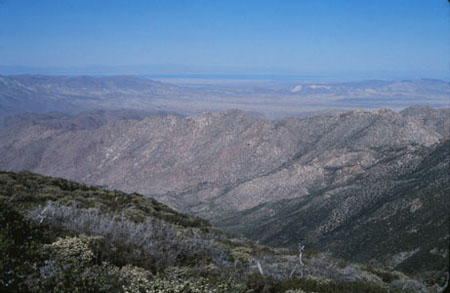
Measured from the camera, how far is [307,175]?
95.8 meters

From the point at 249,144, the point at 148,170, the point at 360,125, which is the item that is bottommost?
the point at 148,170

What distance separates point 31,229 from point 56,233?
3.80 ft

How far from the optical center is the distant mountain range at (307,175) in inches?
1738

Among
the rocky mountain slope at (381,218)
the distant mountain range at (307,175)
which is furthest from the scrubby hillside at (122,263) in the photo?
the rocky mountain slope at (381,218)

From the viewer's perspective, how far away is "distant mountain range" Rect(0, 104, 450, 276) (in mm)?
44156

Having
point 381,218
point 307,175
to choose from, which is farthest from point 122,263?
point 307,175

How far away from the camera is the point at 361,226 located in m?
50.6

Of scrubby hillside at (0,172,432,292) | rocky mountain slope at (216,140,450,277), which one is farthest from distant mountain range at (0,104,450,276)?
scrubby hillside at (0,172,432,292)

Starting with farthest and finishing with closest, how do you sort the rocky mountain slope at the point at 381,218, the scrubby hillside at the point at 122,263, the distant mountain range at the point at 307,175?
the distant mountain range at the point at 307,175, the rocky mountain slope at the point at 381,218, the scrubby hillside at the point at 122,263

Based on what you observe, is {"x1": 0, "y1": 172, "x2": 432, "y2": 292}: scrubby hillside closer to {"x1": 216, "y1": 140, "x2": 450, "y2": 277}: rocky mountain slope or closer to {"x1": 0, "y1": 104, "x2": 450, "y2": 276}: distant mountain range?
{"x1": 0, "y1": 104, "x2": 450, "y2": 276}: distant mountain range

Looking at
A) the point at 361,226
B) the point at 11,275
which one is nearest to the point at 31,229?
the point at 11,275

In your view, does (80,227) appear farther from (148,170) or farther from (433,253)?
(148,170)

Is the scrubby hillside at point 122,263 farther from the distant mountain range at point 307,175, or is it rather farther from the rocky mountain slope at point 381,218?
the rocky mountain slope at point 381,218

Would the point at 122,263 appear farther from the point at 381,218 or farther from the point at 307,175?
the point at 307,175
